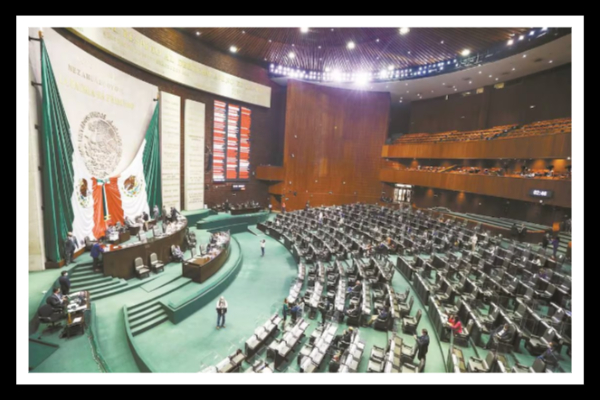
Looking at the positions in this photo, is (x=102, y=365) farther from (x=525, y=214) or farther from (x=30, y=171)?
(x=525, y=214)

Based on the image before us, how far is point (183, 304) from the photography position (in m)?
8.77

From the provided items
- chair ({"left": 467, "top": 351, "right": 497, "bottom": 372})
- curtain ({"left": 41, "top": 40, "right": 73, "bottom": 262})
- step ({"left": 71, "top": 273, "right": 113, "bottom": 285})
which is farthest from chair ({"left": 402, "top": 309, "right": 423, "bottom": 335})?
curtain ({"left": 41, "top": 40, "right": 73, "bottom": 262})

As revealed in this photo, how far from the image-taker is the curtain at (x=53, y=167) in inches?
350

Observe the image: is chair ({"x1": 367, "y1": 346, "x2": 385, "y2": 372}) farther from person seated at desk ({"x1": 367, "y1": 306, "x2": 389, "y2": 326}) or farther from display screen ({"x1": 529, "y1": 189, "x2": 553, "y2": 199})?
display screen ({"x1": 529, "y1": 189, "x2": 553, "y2": 199})

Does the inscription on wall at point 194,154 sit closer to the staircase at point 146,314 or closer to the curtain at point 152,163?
the curtain at point 152,163

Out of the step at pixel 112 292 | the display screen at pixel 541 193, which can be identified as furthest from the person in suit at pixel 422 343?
the display screen at pixel 541 193

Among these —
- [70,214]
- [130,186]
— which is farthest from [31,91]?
[130,186]

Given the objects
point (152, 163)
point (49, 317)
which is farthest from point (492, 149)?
point (49, 317)

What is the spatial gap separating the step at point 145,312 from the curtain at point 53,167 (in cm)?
346

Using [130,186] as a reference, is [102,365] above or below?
below

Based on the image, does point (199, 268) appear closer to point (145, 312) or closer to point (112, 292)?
point (145, 312)

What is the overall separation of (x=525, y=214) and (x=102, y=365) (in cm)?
2275

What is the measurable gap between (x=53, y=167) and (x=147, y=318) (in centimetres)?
567

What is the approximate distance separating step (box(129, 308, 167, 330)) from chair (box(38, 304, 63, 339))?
158 centimetres
